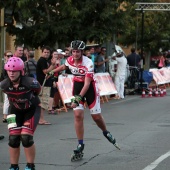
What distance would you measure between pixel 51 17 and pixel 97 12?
1675 millimetres

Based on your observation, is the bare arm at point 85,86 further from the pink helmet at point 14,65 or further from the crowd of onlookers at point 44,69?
the crowd of onlookers at point 44,69

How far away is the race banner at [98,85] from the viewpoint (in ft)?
62.0

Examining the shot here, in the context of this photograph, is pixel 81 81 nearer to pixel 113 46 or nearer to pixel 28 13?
pixel 28 13

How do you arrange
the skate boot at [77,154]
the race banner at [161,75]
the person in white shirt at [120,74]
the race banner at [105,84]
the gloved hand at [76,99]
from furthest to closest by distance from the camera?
the race banner at [161,75], the person in white shirt at [120,74], the race banner at [105,84], the skate boot at [77,154], the gloved hand at [76,99]

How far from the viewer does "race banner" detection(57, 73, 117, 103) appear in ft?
62.0

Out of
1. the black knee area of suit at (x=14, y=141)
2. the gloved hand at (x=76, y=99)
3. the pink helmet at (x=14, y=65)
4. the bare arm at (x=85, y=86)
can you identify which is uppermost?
the pink helmet at (x=14, y=65)

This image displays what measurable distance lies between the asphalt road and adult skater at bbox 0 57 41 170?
1141 mm

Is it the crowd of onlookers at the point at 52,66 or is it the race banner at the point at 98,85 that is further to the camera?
the race banner at the point at 98,85

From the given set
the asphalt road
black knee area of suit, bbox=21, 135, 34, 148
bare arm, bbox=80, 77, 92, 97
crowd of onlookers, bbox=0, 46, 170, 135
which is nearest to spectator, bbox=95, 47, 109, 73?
crowd of onlookers, bbox=0, 46, 170, 135

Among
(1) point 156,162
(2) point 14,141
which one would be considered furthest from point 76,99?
(2) point 14,141

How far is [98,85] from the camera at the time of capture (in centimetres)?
2141

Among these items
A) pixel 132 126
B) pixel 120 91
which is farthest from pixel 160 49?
pixel 132 126

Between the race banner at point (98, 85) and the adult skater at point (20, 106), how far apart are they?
10200mm

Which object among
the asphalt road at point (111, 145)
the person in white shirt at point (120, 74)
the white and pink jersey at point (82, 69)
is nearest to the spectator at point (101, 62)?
the person in white shirt at point (120, 74)
